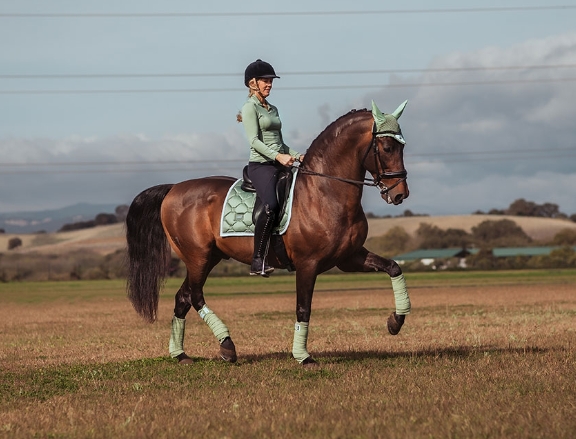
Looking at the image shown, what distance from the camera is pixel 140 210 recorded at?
14742 mm

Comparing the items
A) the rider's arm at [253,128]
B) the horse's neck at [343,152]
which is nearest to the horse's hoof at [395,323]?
the horse's neck at [343,152]

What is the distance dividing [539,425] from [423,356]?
17.6ft

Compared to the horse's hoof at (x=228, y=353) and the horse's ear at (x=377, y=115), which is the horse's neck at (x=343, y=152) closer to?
the horse's ear at (x=377, y=115)

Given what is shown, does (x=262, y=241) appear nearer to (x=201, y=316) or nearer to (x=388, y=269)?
(x=201, y=316)

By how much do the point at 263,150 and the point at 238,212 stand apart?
1085 mm

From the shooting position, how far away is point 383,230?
471ft

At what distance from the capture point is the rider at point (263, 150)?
12609mm

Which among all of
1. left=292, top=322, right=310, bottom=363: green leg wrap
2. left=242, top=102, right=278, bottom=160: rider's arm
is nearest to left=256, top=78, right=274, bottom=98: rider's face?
left=242, top=102, right=278, bottom=160: rider's arm

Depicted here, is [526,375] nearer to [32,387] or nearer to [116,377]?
[116,377]

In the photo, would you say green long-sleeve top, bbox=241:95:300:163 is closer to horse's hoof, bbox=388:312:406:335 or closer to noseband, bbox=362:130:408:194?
noseband, bbox=362:130:408:194

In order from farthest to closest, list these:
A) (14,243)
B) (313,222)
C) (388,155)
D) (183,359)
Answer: (14,243)
(183,359)
(313,222)
(388,155)

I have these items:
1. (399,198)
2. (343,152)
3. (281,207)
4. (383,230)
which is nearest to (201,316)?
(281,207)

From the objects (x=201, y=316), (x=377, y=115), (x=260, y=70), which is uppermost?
(x=260, y=70)

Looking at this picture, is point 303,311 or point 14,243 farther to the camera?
point 14,243
